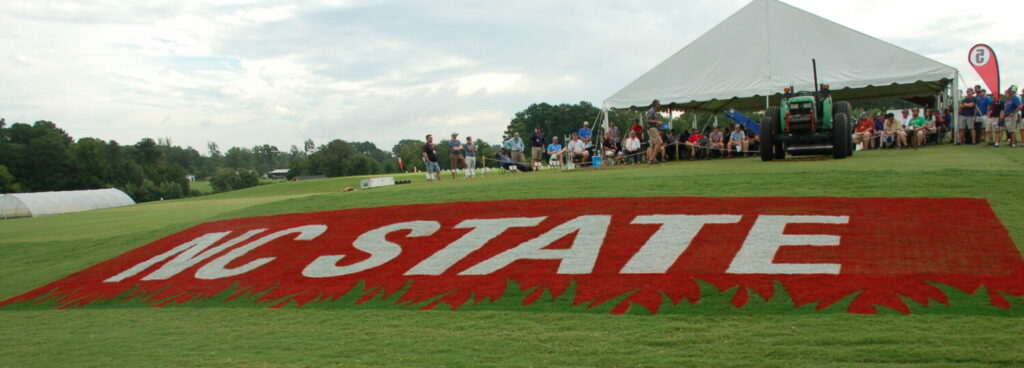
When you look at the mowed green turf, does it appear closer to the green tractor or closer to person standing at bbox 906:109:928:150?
the green tractor

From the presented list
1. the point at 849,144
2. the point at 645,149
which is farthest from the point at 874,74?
the point at 645,149

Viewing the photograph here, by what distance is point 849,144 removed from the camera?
57.4 feet

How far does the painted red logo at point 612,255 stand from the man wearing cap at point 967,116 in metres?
14.3

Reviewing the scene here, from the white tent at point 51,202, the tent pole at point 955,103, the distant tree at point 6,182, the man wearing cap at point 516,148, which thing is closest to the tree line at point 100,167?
the distant tree at point 6,182

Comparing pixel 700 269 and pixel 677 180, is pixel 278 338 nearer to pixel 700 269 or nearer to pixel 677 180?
pixel 700 269

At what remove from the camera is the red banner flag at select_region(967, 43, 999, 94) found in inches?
828

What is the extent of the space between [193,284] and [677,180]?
9.69m

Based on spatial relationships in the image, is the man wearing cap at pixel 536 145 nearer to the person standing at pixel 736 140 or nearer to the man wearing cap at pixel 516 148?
the man wearing cap at pixel 516 148

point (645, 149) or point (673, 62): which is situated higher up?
point (673, 62)

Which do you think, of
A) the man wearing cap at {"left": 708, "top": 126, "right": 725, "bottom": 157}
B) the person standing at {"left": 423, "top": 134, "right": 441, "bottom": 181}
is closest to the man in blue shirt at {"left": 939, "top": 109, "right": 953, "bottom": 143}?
the man wearing cap at {"left": 708, "top": 126, "right": 725, "bottom": 157}

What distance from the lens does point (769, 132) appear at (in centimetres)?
1780

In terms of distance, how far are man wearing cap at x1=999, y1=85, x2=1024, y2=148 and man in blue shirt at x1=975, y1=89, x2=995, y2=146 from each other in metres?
1.18

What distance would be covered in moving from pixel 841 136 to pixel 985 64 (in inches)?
334

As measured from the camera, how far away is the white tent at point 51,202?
148 ft
